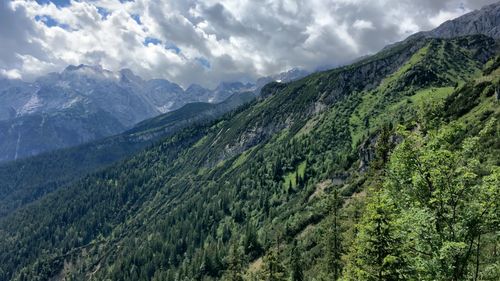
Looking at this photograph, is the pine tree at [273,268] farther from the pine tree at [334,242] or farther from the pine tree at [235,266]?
the pine tree at [334,242]

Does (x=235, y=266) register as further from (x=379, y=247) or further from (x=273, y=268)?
(x=379, y=247)

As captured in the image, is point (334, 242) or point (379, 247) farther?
point (334, 242)

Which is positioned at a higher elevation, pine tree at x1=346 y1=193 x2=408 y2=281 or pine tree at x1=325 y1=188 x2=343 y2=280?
pine tree at x1=346 y1=193 x2=408 y2=281

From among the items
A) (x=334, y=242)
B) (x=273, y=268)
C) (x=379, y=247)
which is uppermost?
(x=379, y=247)

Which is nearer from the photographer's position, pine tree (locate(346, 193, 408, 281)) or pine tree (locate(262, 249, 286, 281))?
pine tree (locate(346, 193, 408, 281))

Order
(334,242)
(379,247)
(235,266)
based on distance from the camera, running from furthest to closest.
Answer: (235,266)
(334,242)
(379,247)

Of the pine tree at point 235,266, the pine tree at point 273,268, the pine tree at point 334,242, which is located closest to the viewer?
the pine tree at point 334,242

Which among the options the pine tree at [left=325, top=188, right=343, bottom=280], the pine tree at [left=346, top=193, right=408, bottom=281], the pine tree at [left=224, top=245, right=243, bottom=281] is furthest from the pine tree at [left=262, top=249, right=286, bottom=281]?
the pine tree at [left=346, top=193, right=408, bottom=281]

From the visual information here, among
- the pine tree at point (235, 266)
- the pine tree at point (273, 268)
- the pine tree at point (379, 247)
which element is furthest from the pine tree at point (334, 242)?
the pine tree at point (379, 247)

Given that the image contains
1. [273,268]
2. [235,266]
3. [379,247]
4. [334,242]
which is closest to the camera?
[379,247]

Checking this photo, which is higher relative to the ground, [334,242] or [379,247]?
[379,247]

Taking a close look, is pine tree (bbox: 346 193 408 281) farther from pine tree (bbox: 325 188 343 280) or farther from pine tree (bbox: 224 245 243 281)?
pine tree (bbox: 224 245 243 281)

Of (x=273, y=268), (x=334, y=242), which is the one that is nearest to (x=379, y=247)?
(x=334, y=242)

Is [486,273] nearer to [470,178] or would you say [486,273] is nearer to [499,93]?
[470,178]
